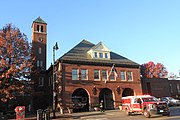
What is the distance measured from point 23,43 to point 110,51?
50.2ft

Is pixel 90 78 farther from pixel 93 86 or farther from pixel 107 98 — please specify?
pixel 107 98

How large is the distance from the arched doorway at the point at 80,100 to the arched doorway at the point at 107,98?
3.11m

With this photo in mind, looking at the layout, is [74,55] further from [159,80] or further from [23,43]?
[159,80]

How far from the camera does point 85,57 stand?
34156 mm

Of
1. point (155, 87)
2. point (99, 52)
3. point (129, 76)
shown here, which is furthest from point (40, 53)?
point (155, 87)

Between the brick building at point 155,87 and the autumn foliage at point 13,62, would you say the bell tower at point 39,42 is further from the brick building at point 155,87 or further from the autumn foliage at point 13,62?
the brick building at point 155,87

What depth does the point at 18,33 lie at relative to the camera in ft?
97.0

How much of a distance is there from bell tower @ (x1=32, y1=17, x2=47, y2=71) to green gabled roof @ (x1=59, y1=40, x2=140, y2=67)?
39.1ft

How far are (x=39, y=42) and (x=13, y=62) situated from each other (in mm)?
19238

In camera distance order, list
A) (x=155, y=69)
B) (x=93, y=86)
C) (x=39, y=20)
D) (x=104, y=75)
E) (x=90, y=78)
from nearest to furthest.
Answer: (x=93, y=86)
(x=90, y=78)
(x=104, y=75)
(x=39, y=20)
(x=155, y=69)

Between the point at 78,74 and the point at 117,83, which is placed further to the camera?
the point at 117,83

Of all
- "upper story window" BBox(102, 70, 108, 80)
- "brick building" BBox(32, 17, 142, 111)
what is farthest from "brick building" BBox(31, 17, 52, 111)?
"upper story window" BBox(102, 70, 108, 80)

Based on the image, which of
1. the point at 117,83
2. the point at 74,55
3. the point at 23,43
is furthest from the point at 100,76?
the point at 23,43

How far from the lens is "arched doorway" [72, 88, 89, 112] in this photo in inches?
1267
